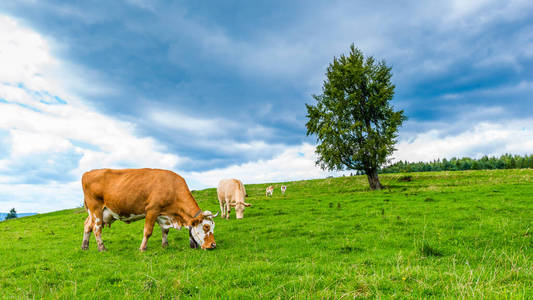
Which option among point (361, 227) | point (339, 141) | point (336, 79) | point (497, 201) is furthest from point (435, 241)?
point (336, 79)

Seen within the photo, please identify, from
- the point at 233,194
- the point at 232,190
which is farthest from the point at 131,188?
A: the point at 232,190

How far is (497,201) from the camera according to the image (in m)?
18.2

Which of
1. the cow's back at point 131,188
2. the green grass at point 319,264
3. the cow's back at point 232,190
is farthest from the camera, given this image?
the cow's back at point 232,190

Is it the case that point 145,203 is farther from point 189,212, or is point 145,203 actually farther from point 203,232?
point 203,232

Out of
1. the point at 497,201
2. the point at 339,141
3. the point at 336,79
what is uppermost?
the point at 336,79

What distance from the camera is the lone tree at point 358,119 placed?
34.8 meters

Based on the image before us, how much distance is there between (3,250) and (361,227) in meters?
15.9

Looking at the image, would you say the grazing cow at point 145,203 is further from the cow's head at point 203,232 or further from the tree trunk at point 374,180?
the tree trunk at point 374,180

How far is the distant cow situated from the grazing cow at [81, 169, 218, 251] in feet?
23.4

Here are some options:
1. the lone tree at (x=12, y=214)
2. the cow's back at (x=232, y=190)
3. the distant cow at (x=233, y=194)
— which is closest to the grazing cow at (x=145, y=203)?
the distant cow at (x=233, y=194)

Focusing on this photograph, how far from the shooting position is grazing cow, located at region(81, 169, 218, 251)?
32.3ft

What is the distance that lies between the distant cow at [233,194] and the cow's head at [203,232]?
23.7ft

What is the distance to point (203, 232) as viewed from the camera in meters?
9.66

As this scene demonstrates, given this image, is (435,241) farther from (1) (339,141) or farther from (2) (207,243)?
(1) (339,141)
